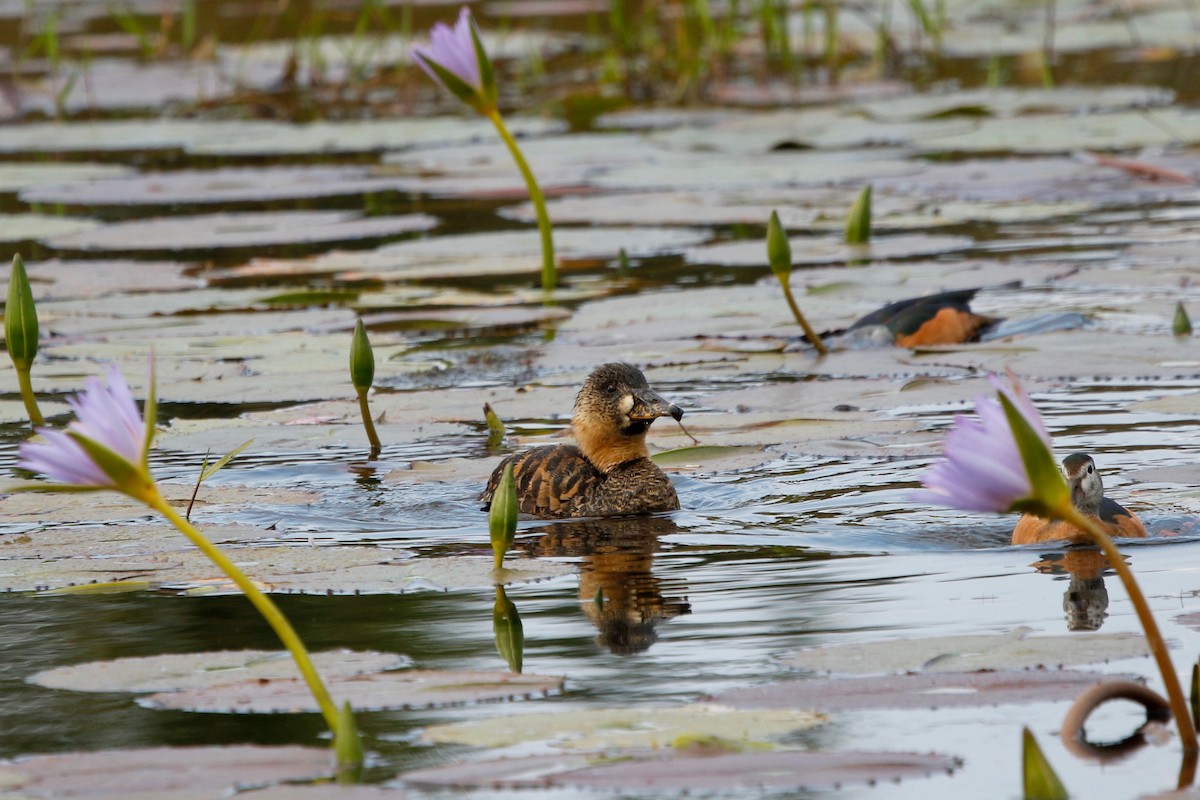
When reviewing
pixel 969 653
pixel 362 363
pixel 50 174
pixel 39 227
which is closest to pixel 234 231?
pixel 39 227

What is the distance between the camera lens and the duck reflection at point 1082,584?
11.3ft

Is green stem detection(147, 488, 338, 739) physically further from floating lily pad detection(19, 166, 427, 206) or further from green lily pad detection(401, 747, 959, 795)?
floating lily pad detection(19, 166, 427, 206)

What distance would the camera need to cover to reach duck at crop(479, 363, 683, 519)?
4953 millimetres

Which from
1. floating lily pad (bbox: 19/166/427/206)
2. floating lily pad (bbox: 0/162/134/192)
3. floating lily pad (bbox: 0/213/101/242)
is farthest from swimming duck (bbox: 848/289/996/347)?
floating lily pad (bbox: 0/162/134/192)

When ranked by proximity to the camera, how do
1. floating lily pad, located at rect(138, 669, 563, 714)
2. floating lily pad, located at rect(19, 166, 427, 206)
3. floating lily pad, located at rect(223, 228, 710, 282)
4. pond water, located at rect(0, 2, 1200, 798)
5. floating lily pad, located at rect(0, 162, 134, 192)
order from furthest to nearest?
floating lily pad, located at rect(0, 162, 134, 192) < floating lily pad, located at rect(19, 166, 427, 206) < floating lily pad, located at rect(223, 228, 710, 282) < pond water, located at rect(0, 2, 1200, 798) < floating lily pad, located at rect(138, 669, 563, 714)

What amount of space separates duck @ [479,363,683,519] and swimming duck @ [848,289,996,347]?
1.50 meters

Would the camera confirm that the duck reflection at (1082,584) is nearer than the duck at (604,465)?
Yes

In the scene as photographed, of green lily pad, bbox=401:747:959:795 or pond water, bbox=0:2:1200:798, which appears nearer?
green lily pad, bbox=401:747:959:795

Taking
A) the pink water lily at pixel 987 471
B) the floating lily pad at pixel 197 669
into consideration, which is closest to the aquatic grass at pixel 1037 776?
the pink water lily at pixel 987 471

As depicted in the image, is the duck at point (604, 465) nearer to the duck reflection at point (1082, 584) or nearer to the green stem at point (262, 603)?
the duck reflection at point (1082, 584)

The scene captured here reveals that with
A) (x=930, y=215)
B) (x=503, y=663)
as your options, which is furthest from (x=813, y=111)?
(x=503, y=663)

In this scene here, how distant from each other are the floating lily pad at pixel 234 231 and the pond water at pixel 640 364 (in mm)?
42

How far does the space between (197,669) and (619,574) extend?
1.17m

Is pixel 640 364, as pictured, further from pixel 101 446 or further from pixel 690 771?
pixel 101 446
